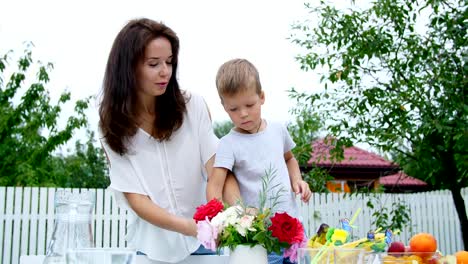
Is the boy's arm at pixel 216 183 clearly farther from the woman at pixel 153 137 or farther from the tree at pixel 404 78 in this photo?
the tree at pixel 404 78

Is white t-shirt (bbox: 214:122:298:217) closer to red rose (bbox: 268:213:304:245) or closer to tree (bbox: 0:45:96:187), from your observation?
red rose (bbox: 268:213:304:245)

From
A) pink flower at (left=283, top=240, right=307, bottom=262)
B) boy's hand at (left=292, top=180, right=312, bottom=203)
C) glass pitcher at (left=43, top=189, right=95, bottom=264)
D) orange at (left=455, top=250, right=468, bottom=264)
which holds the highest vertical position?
boy's hand at (left=292, top=180, right=312, bottom=203)

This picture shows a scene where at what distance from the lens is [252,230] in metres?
1.54

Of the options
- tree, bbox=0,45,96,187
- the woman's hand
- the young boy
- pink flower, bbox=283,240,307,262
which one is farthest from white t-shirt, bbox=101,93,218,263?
tree, bbox=0,45,96,187

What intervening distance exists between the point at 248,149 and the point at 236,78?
0.26 metres

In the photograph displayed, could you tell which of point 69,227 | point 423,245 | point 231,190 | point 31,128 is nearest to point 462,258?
point 423,245

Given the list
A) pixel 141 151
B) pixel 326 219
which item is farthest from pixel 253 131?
pixel 326 219

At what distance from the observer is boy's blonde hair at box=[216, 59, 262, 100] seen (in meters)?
2.08

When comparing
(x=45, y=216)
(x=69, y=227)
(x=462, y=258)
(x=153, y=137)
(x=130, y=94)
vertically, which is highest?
(x=130, y=94)

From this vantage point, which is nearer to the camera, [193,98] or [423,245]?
[423,245]

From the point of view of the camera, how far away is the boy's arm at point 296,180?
204 centimetres

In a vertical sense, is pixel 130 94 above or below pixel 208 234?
above

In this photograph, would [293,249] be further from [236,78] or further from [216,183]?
[236,78]

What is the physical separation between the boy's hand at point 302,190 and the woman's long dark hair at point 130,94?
0.47 meters
